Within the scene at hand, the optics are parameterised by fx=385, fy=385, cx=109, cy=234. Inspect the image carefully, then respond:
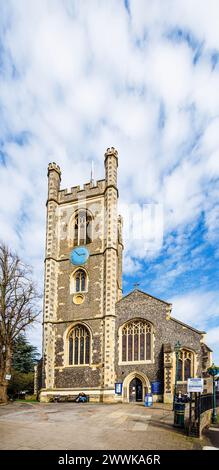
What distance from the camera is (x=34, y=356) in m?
44.0

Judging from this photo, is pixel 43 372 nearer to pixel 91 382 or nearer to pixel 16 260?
pixel 91 382

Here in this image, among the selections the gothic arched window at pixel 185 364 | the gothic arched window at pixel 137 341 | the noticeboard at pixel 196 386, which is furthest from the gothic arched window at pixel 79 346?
the noticeboard at pixel 196 386

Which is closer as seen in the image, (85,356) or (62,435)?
(62,435)

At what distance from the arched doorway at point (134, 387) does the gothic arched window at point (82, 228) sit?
11.8m

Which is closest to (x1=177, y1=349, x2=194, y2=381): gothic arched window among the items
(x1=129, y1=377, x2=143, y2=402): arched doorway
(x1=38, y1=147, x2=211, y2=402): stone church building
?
(x1=38, y1=147, x2=211, y2=402): stone church building

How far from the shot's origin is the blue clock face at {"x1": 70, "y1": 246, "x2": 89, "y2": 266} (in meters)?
33.3

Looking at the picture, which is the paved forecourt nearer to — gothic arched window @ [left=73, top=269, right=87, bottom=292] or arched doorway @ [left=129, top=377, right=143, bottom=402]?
arched doorway @ [left=129, top=377, right=143, bottom=402]

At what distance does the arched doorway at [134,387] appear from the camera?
28969mm

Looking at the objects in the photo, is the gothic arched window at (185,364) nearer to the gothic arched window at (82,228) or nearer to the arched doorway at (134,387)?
the arched doorway at (134,387)

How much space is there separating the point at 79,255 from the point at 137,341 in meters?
8.87

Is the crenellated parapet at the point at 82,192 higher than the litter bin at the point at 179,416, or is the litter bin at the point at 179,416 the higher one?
the crenellated parapet at the point at 82,192

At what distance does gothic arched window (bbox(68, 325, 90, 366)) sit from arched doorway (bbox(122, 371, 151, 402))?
3.51 meters
